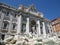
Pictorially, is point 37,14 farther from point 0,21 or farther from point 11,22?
point 0,21

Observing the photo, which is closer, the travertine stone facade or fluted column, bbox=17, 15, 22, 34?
the travertine stone facade

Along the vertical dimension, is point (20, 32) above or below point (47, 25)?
below

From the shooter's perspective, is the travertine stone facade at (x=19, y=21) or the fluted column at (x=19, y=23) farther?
the fluted column at (x=19, y=23)

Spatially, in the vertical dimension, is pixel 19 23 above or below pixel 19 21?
below

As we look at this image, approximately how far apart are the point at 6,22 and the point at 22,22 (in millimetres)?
6066

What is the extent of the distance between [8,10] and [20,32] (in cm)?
932

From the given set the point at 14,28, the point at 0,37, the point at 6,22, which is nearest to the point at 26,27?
the point at 14,28

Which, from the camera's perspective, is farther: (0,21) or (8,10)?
(8,10)

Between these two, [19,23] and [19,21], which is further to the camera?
[19,21]

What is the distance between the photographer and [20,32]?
112 ft

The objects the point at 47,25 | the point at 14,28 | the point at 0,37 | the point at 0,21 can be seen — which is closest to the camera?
the point at 0,37

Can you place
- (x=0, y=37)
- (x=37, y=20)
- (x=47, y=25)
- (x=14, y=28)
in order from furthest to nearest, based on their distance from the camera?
(x=47, y=25) < (x=37, y=20) < (x=14, y=28) < (x=0, y=37)

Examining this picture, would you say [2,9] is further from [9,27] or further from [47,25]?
[47,25]

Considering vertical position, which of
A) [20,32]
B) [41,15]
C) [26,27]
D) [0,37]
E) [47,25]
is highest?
[41,15]
